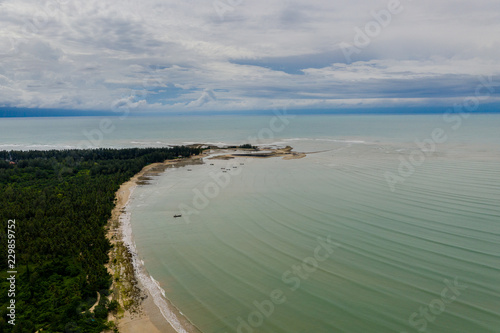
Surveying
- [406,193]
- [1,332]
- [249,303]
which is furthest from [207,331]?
[406,193]

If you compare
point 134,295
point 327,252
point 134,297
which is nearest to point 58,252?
point 134,295

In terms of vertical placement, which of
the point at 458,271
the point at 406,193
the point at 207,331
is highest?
the point at 406,193

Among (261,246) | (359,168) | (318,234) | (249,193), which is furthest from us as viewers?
(359,168)

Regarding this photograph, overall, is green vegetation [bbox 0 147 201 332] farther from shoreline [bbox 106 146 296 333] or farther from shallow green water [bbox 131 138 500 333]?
shallow green water [bbox 131 138 500 333]

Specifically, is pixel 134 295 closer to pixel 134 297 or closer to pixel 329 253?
pixel 134 297

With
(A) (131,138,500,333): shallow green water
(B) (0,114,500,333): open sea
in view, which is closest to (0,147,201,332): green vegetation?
(B) (0,114,500,333): open sea

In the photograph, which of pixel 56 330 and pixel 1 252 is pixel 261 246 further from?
pixel 1 252
